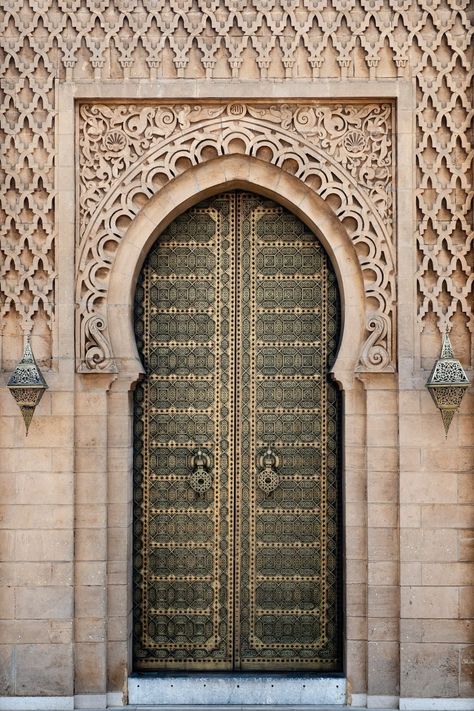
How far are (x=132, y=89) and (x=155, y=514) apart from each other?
2902mm

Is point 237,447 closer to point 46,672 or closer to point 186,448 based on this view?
point 186,448

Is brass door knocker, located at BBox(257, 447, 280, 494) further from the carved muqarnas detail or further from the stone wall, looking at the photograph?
the carved muqarnas detail

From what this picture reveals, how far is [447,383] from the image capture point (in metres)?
5.30

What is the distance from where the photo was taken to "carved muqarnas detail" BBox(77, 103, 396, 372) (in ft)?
18.5

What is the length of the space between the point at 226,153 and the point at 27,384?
2.02m

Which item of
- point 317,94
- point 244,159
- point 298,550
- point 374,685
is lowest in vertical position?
point 374,685

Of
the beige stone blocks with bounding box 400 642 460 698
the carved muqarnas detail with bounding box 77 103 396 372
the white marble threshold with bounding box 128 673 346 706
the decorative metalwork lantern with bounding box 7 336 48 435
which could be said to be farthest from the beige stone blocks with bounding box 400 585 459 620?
the decorative metalwork lantern with bounding box 7 336 48 435

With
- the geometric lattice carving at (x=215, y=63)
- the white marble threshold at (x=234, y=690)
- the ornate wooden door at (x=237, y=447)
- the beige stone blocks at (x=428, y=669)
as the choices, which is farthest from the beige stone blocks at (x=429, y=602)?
the geometric lattice carving at (x=215, y=63)

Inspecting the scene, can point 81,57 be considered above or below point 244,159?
above

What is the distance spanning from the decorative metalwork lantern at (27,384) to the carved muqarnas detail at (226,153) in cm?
34

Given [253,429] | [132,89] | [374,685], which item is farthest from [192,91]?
[374,685]

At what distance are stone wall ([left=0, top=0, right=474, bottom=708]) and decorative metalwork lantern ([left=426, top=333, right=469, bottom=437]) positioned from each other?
16 centimetres

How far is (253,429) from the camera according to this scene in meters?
5.93

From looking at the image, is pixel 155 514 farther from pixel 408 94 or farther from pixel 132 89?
pixel 408 94
